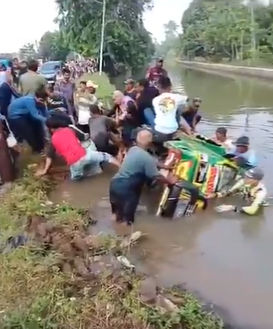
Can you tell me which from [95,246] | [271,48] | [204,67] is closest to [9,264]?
[95,246]

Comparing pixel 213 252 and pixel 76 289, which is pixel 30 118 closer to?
pixel 213 252

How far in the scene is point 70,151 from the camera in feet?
28.0

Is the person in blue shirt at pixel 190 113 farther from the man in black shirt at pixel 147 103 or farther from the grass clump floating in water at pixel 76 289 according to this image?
the grass clump floating in water at pixel 76 289

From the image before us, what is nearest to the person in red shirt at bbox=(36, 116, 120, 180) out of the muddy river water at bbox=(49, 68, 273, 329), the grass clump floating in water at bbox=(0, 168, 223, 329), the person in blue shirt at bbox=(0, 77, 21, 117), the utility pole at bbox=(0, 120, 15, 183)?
the muddy river water at bbox=(49, 68, 273, 329)

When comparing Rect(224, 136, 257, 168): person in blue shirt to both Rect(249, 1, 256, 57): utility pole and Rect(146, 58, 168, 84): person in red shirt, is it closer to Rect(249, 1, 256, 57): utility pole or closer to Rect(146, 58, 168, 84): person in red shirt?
Rect(146, 58, 168, 84): person in red shirt

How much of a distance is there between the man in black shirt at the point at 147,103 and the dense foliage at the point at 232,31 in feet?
135

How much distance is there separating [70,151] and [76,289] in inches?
164

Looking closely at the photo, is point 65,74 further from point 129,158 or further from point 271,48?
point 271,48

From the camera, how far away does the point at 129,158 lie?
6.76 metres

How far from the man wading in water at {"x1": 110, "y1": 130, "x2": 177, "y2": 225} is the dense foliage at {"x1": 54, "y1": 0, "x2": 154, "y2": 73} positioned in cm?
3505

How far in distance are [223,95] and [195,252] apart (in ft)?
68.9

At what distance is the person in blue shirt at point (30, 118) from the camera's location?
31.2ft

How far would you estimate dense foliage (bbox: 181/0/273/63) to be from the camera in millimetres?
51281

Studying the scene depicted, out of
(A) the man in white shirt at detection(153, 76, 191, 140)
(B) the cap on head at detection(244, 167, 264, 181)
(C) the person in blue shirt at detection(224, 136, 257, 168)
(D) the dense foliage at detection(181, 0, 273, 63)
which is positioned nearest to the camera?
(B) the cap on head at detection(244, 167, 264, 181)
